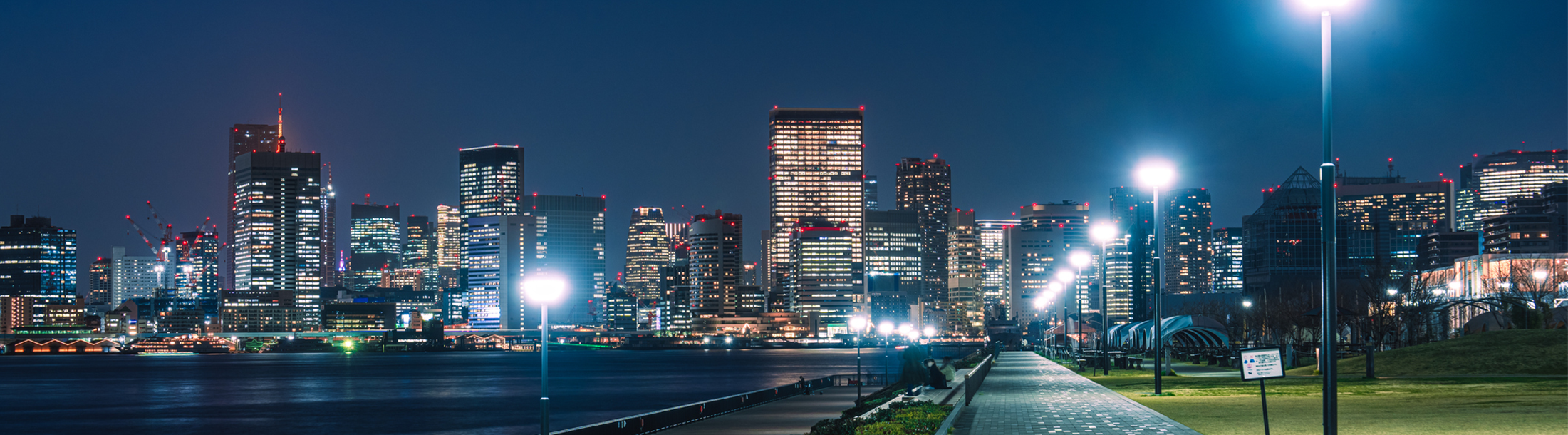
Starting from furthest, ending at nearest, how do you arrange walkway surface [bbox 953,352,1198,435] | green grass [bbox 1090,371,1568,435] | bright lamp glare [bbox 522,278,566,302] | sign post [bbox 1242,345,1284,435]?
1. bright lamp glare [bbox 522,278,566,302]
2. walkway surface [bbox 953,352,1198,435]
3. green grass [bbox 1090,371,1568,435]
4. sign post [bbox 1242,345,1284,435]

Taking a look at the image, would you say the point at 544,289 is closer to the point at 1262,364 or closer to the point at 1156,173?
the point at 1262,364

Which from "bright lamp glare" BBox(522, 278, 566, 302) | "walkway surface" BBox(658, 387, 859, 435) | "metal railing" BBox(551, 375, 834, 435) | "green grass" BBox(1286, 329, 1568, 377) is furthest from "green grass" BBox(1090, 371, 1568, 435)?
"metal railing" BBox(551, 375, 834, 435)

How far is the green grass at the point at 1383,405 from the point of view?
22234 mm

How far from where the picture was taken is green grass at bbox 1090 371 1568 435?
2223 centimetres

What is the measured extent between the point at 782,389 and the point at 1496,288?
151 feet

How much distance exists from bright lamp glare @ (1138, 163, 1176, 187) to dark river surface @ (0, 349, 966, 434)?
37.7 metres

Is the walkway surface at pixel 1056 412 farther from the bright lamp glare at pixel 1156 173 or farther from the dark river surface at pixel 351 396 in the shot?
the dark river surface at pixel 351 396

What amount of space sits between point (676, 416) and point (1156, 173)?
21137 mm

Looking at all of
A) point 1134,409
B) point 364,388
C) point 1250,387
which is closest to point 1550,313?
point 1250,387

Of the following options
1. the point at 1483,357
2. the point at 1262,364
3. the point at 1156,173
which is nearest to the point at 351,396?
the point at 1156,173

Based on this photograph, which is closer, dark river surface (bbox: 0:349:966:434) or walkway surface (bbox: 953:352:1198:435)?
walkway surface (bbox: 953:352:1198:435)

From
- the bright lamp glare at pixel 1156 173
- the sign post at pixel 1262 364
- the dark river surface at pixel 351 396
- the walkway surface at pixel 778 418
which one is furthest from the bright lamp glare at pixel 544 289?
the dark river surface at pixel 351 396

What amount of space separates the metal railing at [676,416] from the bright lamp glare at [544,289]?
11267 mm

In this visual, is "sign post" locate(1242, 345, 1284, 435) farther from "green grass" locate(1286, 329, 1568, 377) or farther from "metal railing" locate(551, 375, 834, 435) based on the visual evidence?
"green grass" locate(1286, 329, 1568, 377)
